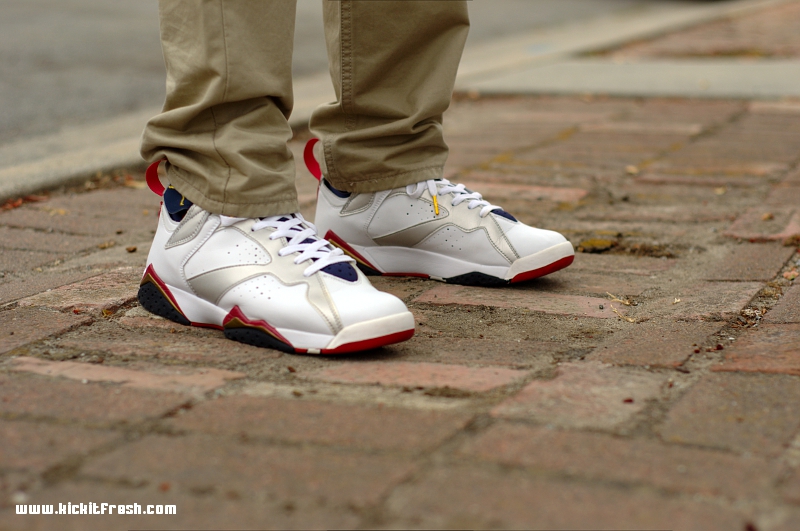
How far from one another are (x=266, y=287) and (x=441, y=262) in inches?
19.3

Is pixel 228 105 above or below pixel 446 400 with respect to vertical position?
above

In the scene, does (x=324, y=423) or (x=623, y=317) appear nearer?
(x=324, y=423)

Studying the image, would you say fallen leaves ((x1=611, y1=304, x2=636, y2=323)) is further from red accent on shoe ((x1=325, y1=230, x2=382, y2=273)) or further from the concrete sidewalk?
red accent on shoe ((x1=325, y1=230, x2=382, y2=273))

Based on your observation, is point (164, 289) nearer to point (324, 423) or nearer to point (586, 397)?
point (324, 423)

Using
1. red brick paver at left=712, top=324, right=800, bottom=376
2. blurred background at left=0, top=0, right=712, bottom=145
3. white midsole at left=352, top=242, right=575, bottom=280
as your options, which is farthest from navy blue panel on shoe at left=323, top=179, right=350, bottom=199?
blurred background at left=0, top=0, right=712, bottom=145

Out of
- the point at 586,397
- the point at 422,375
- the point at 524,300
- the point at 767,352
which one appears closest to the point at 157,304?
the point at 422,375

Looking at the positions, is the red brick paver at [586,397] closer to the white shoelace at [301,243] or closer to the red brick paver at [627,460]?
the red brick paver at [627,460]

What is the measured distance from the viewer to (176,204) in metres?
1.57

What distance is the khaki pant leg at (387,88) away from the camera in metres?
1.71

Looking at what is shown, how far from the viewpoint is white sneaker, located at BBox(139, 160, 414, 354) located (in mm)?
1388

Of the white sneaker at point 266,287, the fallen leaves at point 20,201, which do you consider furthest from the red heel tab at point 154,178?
the fallen leaves at point 20,201

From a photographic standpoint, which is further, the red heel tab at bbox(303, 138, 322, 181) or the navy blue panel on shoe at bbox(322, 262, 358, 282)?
the red heel tab at bbox(303, 138, 322, 181)

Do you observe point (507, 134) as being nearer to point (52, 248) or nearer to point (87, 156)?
point (87, 156)

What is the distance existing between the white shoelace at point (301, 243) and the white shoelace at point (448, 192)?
0.35 metres
